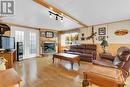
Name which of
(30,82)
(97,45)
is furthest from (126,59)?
(97,45)

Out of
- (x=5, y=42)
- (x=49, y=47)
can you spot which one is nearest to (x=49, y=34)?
(x=49, y=47)

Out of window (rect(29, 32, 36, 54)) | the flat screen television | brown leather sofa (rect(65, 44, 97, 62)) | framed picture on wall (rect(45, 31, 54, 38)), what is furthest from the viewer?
framed picture on wall (rect(45, 31, 54, 38))

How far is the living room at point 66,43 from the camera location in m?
2.99

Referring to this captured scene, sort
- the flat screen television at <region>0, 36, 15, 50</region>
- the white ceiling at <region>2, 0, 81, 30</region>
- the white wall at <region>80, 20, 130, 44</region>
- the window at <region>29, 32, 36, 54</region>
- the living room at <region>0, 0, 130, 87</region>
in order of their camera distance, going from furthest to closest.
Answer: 1. the window at <region>29, 32, 36, 54</region>
2. the white wall at <region>80, 20, 130, 44</region>
3. the flat screen television at <region>0, 36, 15, 50</region>
4. the white ceiling at <region>2, 0, 81, 30</region>
5. the living room at <region>0, 0, 130, 87</region>

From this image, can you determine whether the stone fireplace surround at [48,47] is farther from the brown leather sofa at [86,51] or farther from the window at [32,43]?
the brown leather sofa at [86,51]

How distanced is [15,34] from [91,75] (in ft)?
19.1

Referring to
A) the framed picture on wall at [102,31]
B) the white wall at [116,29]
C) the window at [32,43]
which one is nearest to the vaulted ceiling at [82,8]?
the white wall at [116,29]

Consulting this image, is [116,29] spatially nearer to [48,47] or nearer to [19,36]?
[48,47]

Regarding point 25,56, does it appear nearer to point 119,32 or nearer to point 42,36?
point 42,36

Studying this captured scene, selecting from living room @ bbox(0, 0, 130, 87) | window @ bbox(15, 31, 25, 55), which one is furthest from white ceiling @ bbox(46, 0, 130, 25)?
window @ bbox(15, 31, 25, 55)

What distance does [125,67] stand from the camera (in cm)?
287

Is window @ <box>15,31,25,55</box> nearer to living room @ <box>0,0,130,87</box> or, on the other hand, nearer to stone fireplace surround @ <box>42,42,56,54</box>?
living room @ <box>0,0,130,87</box>

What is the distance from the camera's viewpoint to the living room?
2990 mm

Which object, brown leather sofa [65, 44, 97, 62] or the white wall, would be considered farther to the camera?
brown leather sofa [65, 44, 97, 62]
